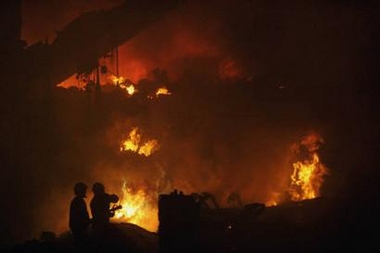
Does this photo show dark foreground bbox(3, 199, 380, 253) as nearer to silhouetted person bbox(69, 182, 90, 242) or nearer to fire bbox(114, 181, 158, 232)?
silhouetted person bbox(69, 182, 90, 242)

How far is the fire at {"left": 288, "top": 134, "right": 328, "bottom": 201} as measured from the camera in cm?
1947

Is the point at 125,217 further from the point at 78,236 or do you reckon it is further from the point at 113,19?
the point at 78,236

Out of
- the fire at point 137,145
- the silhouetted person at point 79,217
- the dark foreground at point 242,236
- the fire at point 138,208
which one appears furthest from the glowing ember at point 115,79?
the silhouetted person at point 79,217

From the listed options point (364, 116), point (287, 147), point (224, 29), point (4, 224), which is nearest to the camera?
point (4, 224)

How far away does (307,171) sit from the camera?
65.7 ft

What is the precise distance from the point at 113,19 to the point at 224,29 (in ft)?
27.6

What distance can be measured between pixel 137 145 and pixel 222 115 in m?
4.62

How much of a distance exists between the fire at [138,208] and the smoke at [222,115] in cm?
83

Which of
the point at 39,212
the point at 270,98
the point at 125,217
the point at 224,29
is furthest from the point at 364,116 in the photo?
the point at 39,212

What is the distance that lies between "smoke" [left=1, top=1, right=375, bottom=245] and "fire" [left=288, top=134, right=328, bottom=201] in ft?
1.57

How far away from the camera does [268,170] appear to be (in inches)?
883

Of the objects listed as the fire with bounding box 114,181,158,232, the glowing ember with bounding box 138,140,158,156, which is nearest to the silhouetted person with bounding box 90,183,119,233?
the fire with bounding box 114,181,158,232

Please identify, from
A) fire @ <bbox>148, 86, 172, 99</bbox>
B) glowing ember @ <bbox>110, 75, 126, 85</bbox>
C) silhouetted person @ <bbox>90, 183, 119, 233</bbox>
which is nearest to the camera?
silhouetted person @ <bbox>90, 183, 119, 233</bbox>

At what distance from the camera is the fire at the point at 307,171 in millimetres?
19469
